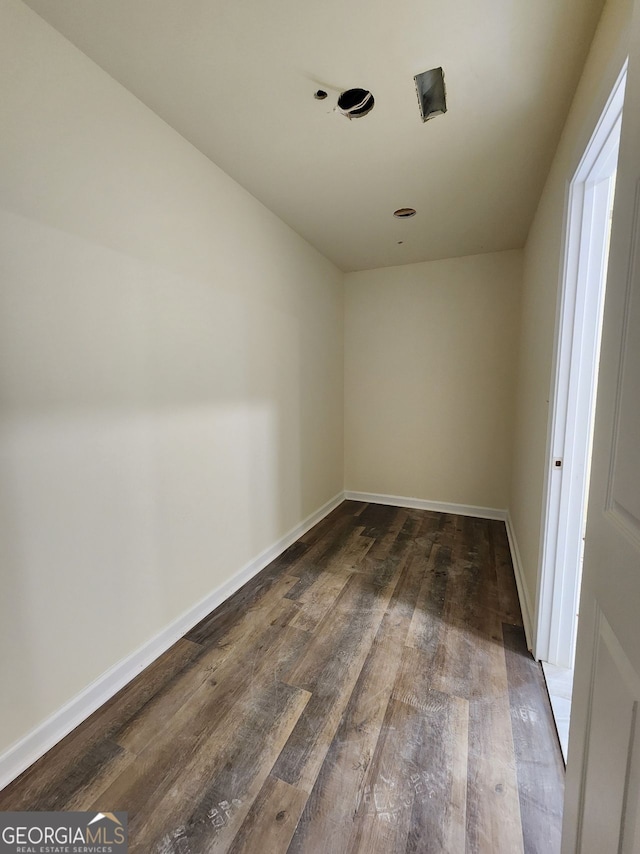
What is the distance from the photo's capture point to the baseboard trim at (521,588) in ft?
6.20

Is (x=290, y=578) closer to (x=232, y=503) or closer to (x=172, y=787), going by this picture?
(x=232, y=503)

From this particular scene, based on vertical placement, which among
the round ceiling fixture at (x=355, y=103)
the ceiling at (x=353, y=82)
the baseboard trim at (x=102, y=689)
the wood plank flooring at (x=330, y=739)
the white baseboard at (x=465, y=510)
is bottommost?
the wood plank flooring at (x=330, y=739)

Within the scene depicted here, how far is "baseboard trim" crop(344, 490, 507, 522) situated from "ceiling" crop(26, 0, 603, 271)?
266 cm

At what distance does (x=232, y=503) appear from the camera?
2312 millimetres

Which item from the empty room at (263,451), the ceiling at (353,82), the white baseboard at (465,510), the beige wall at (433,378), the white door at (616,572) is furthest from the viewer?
the beige wall at (433,378)

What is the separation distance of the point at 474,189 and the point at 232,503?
2.51m

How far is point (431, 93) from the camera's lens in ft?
4.95

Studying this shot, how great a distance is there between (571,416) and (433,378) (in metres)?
2.14

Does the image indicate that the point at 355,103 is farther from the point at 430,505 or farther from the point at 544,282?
the point at 430,505

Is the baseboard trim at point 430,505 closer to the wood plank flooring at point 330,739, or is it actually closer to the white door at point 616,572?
the wood plank flooring at point 330,739

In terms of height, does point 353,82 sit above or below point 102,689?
above

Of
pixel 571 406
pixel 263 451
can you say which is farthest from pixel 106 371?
pixel 571 406

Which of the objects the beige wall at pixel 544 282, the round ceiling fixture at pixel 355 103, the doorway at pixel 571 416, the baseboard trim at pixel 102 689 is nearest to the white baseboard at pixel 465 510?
the beige wall at pixel 544 282

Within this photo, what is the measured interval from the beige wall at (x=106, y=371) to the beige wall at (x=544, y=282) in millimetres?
1728
